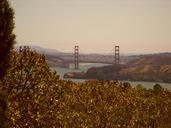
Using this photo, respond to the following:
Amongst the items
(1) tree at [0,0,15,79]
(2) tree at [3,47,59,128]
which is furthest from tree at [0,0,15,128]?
(2) tree at [3,47,59,128]

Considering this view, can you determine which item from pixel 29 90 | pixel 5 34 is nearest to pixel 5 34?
pixel 5 34

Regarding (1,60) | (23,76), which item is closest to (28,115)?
(23,76)

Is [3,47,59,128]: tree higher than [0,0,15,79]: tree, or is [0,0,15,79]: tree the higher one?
[0,0,15,79]: tree

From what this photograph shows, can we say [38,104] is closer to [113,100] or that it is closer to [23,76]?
[23,76]

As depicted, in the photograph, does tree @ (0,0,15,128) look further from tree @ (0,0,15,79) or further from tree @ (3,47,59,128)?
tree @ (3,47,59,128)

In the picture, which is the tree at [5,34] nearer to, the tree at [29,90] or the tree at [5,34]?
the tree at [5,34]

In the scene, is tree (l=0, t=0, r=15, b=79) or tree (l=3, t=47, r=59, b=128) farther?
tree (l=3, t=47, r=59, b=128)

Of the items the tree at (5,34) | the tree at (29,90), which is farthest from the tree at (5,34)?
the tree at (29,90)

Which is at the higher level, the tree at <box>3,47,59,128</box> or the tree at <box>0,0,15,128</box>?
the tree at <box>0,0,15,128</box>
